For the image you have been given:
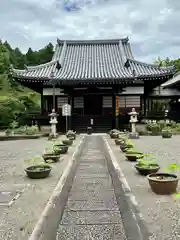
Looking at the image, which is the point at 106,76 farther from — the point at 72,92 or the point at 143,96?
the point at 143,96

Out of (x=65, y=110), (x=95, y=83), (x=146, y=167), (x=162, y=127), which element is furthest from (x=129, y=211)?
(x=95, y=83)

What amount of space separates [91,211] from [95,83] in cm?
1693

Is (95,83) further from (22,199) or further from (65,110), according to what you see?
(22,199)

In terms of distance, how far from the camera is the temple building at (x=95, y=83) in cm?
2130

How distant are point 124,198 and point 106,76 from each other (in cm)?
1650

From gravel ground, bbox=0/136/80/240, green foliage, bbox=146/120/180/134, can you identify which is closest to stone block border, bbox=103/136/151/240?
gravel ground, bbox=0/136/80/240

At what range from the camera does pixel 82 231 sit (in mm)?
4102

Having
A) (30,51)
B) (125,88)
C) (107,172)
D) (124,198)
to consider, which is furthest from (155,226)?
(30,51)

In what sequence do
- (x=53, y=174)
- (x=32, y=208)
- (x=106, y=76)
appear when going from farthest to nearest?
(x=106, y=76), (x=53, y=174), (x=32, y=208)

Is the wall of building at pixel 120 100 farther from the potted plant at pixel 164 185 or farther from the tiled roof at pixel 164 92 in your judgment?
the potted plant at pixel 164 185

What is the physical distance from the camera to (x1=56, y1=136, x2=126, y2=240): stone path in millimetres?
4031

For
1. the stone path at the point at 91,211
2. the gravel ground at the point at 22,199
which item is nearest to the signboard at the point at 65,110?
the gravel ground at the point at 22,199

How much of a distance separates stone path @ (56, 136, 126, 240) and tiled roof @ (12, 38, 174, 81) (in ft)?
46.6

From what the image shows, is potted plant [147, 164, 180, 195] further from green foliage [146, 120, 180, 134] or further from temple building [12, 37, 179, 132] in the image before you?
temple building [12, 37, 179, 132]
